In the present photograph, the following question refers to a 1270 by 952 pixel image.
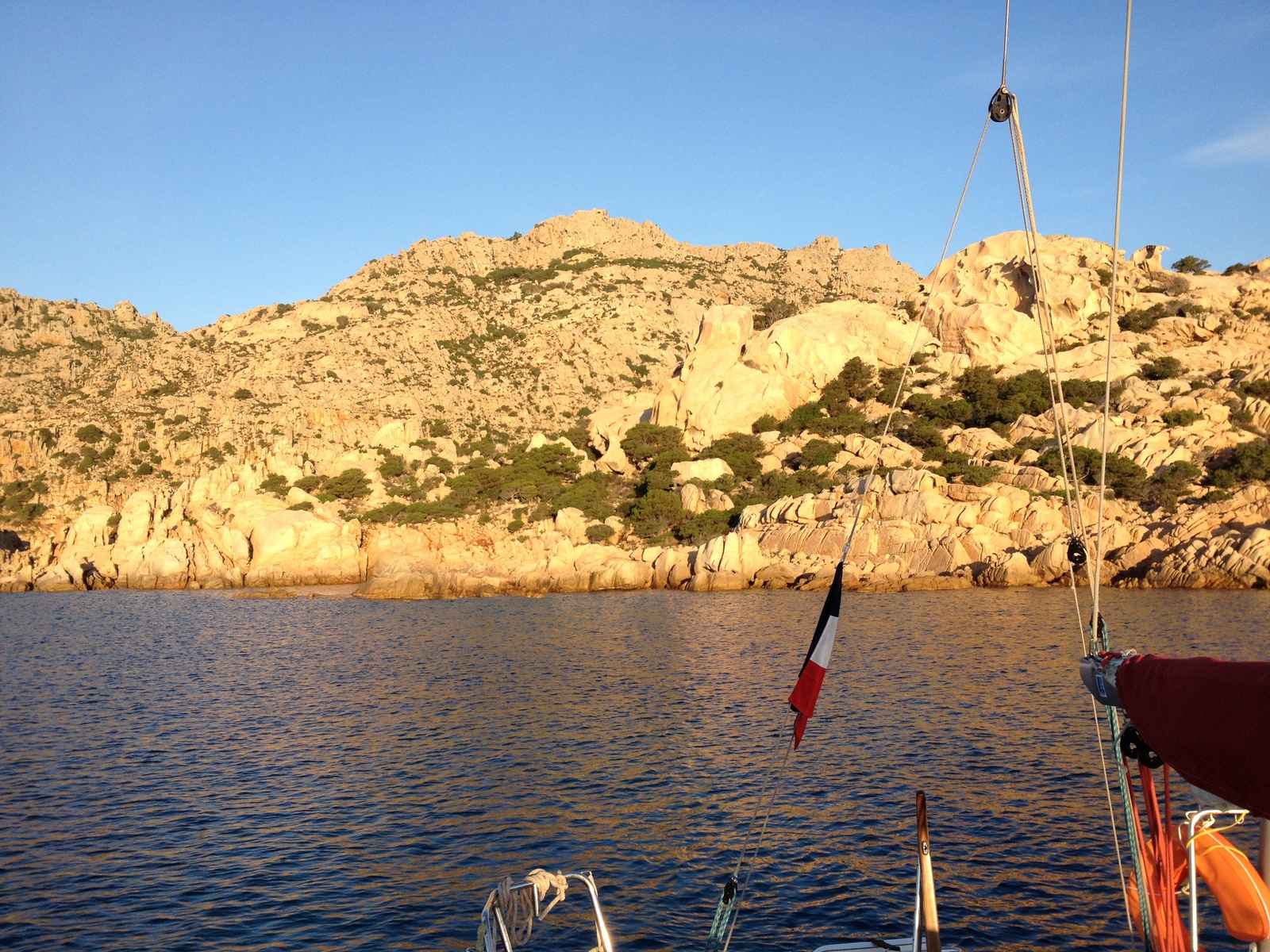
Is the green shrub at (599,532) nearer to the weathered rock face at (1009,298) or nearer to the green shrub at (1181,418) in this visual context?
the weathered rock face at (1009,298)

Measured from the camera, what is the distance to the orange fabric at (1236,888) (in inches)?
249

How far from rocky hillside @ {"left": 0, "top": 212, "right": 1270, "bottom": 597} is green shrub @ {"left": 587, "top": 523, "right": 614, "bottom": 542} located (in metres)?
0.16

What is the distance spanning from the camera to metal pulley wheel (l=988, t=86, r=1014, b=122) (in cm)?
1054

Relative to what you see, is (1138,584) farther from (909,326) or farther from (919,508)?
(909,326)

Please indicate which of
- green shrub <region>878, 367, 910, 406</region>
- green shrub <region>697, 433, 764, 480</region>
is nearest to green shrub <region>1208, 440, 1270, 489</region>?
green shrub <region>878, 367, 910, 406</region>

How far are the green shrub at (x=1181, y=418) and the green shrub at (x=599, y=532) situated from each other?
38483 mm

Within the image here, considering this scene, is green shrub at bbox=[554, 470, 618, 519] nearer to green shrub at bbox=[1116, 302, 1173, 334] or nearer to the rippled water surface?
the rippled water surface

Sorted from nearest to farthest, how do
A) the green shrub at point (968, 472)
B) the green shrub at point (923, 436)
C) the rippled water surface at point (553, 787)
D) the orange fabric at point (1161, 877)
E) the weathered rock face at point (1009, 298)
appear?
1. the orange fabric at point (1161, 877)
2. the rippled water surface at point (553, 787)
3. the green shrub at point (968, 472)
4. the green shrub at point (923, 436)
5. the weathered rock face at point (1009, 298)

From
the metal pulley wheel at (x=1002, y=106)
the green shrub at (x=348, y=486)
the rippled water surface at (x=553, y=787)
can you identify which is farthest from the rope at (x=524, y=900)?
the green shrub at (x=348, y=486)

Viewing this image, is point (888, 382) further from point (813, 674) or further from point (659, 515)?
point (813, 674)

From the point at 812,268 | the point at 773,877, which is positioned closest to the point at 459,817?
the point at 773,877

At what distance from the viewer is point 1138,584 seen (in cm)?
4894

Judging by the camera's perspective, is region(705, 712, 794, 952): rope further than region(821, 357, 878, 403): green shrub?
No

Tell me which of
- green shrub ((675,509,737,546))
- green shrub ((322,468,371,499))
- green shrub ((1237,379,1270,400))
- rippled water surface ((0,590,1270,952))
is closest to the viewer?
rippled water surface ((0,590,1270,952))
